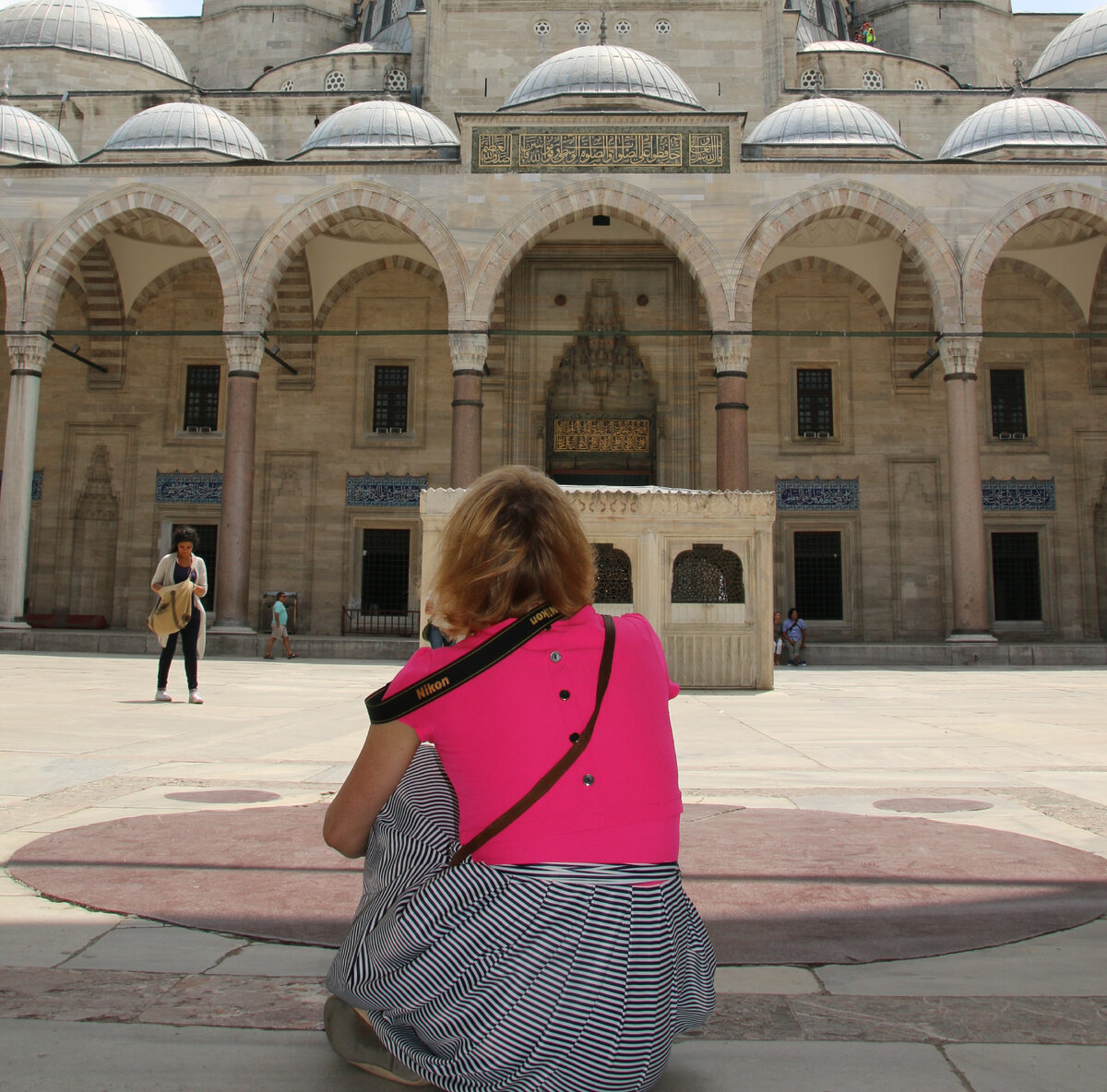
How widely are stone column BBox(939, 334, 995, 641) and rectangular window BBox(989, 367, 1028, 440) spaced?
423cm

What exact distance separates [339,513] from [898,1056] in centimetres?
1793

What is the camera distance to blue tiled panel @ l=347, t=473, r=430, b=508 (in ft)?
61.8

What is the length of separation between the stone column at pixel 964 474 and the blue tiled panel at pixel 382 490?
912 centimetres

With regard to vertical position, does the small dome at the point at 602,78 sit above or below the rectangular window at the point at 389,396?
above

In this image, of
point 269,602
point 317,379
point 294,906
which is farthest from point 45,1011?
point 317,379

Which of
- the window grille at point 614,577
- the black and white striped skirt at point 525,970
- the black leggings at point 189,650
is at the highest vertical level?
the window grille at point 614,577

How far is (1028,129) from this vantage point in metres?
16.5

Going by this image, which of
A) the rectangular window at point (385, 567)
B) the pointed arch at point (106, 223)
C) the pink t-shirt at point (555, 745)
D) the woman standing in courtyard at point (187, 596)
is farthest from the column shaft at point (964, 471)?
the pink t-shirt at point (555, 745)

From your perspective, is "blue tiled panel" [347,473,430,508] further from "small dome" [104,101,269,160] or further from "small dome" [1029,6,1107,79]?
"small dome" [1029,6,1107,79]

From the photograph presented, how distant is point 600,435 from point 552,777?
692 inches

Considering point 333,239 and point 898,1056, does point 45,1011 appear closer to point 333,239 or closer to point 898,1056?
point 898,1056

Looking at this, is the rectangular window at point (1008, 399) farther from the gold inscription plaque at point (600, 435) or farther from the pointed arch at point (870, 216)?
the gold inscription plaque at point (600, 435)

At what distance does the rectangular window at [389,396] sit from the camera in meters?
19.3

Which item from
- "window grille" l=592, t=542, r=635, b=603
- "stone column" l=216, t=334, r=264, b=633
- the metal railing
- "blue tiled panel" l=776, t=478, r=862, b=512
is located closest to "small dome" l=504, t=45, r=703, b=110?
"stone column" l=216, t=334, r=264, b=633
